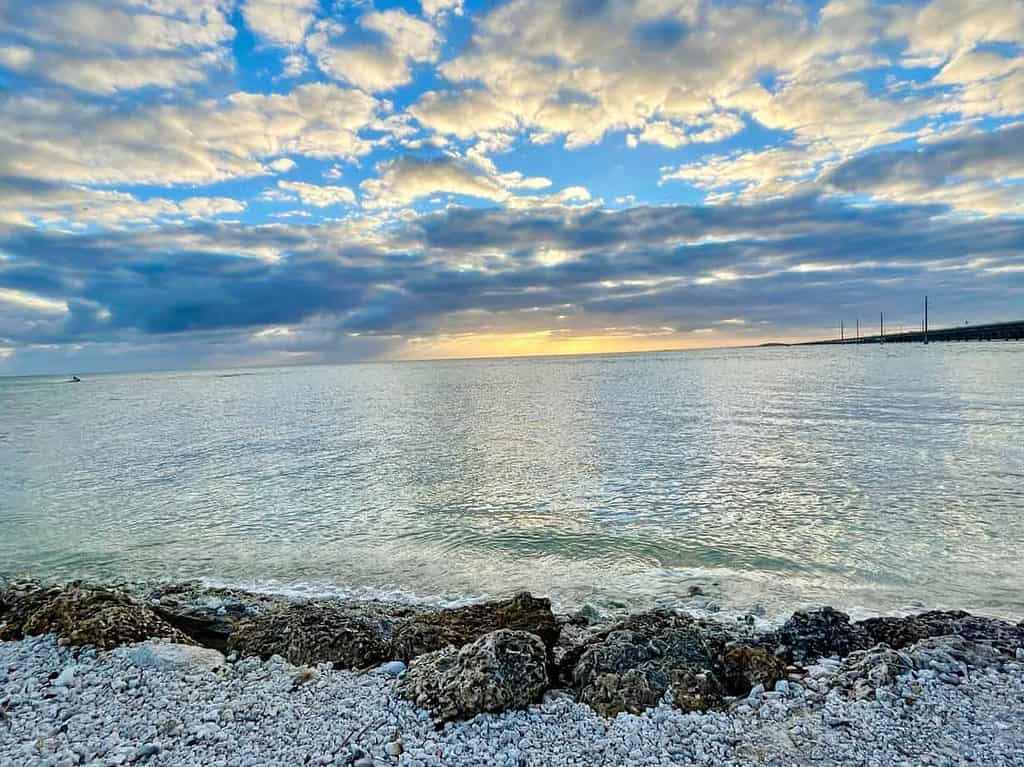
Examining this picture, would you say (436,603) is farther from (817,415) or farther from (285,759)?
(817,415)

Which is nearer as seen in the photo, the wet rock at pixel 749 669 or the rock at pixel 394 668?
the wet rock at pixel 749 669

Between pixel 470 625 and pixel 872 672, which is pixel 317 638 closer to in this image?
pixel 470 625

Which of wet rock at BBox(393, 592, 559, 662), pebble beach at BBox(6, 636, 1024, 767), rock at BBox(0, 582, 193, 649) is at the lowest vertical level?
wet rock at BBox(393, 592, 559, 662)

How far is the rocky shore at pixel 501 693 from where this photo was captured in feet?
15.2

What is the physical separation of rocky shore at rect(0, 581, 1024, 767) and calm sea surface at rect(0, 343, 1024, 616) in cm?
273

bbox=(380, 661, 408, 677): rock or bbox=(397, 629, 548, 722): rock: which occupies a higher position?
bbox=(397, 629, 548, 722): rock

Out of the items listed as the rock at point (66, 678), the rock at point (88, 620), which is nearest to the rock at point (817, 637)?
the rock at point (88, 620)

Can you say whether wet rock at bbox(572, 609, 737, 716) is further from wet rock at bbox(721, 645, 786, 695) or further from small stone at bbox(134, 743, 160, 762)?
small stone at bbox(134, 743, 160, 762)

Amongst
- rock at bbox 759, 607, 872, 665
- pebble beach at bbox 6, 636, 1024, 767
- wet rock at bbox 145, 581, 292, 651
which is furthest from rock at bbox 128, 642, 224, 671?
rock at bbox 759, 607, 872, 665

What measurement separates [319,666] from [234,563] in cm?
616

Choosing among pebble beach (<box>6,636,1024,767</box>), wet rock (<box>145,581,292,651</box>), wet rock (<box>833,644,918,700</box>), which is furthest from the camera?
wet rock (<box>145,581,292,651</box>)

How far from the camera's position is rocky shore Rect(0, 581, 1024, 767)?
15.2ft

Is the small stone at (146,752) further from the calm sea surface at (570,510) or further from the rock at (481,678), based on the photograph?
the calm sea surface at (570,510)

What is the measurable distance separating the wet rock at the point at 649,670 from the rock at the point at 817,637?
2.79 feet
